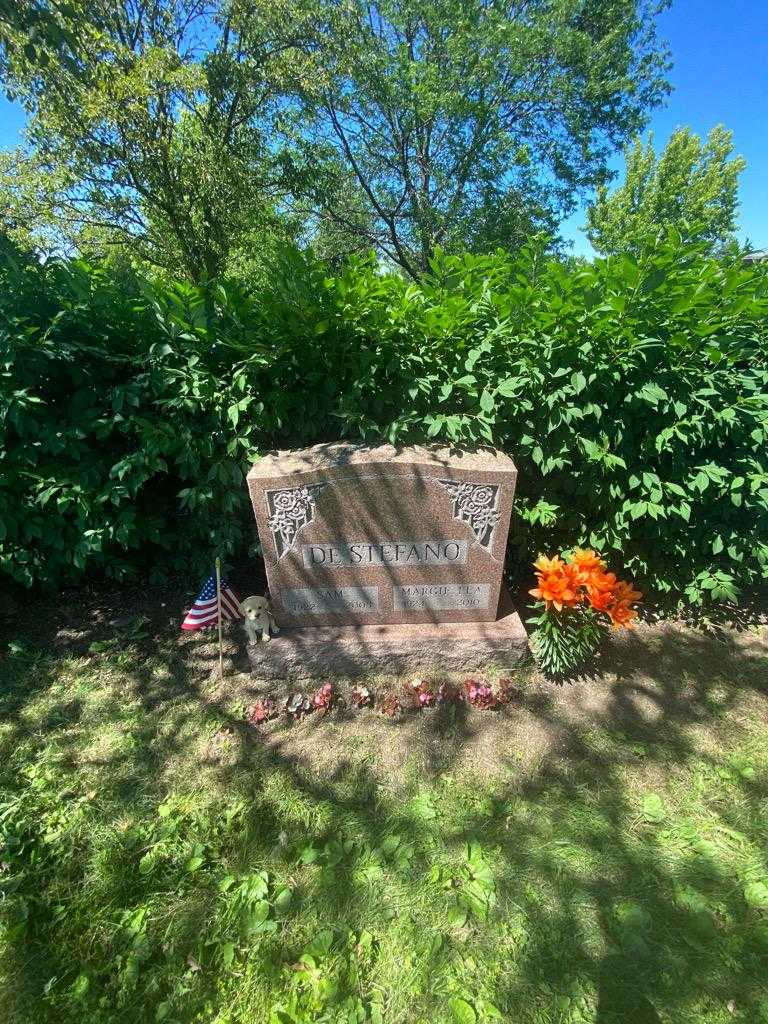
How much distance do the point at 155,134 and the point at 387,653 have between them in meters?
10.8

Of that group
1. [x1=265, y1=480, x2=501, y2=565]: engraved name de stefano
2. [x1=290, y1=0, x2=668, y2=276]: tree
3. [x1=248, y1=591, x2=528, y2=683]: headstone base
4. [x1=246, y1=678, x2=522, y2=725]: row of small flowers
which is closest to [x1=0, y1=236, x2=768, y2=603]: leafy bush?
[x1=265, y1=480, x2=501, y2=565]: engraved name de stefano

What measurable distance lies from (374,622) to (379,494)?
908mm

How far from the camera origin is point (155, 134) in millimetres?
9070

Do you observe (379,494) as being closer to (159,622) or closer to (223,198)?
(159,622)

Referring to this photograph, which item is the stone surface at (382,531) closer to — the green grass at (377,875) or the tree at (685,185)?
the green grass at (377,875)

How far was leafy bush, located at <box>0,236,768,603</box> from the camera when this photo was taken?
283 centimetres

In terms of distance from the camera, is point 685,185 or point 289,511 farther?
point 685,185

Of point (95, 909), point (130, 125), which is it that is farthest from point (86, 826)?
point (130, 125)

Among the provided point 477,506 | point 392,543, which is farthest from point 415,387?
point 392,543

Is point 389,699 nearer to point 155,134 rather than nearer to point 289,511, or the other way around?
point 289,511

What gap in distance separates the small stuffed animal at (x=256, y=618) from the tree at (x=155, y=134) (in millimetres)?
8645

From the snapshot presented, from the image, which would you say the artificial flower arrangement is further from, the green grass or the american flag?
the american flag

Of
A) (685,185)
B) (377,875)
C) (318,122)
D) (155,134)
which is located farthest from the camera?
(685,185)

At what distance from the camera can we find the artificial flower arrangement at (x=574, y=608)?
2926 millimetres
